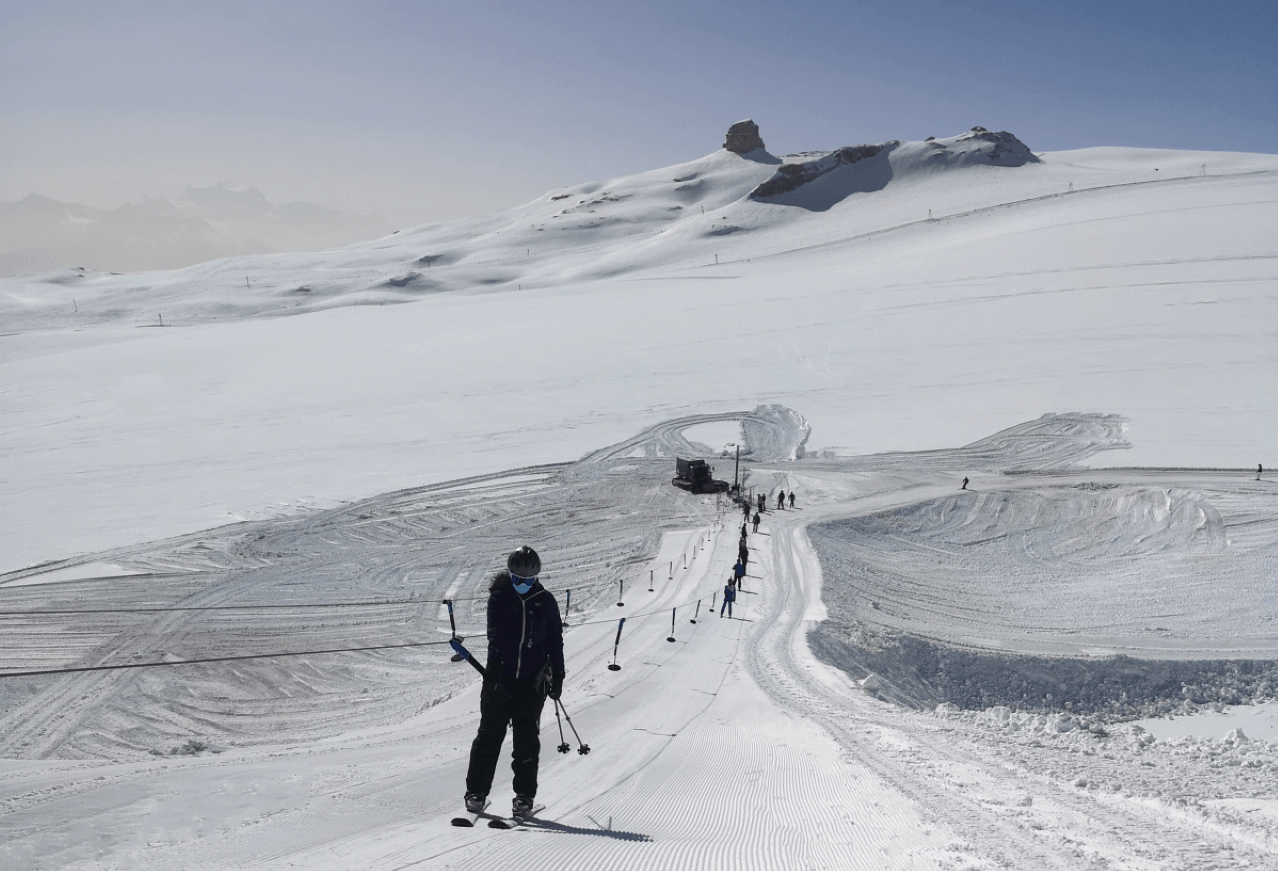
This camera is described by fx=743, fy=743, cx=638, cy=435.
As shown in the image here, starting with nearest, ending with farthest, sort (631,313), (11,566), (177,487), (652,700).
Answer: (652,700) < (11,566) < (177,487) < (631,313)

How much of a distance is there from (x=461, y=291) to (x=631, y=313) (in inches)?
1517

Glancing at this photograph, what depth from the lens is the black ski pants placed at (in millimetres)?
5352

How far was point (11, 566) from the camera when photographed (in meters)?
19.7

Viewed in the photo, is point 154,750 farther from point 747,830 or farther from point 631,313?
point 631,313

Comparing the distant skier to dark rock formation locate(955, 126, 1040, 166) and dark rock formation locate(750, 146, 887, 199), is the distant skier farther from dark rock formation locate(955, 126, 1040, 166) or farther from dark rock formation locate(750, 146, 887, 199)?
dark rock formation locate(955, 126, 1040, 166)

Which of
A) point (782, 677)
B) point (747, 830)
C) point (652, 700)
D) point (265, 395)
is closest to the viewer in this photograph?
point (747, 830)

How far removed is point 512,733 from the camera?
5371 millimetres

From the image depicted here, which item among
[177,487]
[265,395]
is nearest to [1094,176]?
[265,395]

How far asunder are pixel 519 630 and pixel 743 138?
178808mm

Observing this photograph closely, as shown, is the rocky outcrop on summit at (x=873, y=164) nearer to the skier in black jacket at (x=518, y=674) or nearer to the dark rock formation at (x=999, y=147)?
the dark rock formation at (x=999, y=147)

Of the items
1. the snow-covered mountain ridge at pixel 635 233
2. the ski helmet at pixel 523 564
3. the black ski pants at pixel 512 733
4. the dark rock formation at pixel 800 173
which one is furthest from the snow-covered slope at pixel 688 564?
the dark rock formation at pixel 800 173

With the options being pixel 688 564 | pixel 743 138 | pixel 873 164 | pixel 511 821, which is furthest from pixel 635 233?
pixel 511 821

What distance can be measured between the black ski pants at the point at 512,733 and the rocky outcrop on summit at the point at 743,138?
17769 centimetres

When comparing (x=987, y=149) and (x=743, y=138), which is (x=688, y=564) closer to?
(x=987, y=149)
